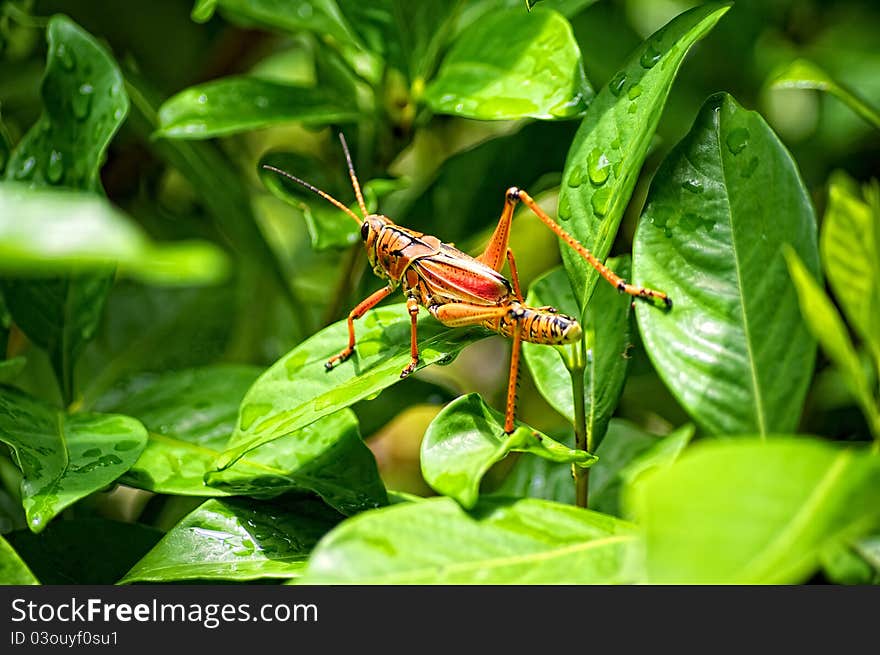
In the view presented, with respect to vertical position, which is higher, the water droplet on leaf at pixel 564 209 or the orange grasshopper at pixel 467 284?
the water droplet on leaf at pixel 564 209

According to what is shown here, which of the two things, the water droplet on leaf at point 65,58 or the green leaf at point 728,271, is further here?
the water droplet on leaf at point 65,58

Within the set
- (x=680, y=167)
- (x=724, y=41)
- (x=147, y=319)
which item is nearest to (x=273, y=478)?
(x=680, y=167)

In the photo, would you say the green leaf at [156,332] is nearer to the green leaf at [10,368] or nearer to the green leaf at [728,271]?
the green leaf at [10,368]

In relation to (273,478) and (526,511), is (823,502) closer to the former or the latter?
(526,511)

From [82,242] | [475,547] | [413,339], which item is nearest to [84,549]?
[413,339]

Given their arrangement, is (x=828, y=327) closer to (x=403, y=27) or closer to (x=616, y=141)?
(x=616, y=141)

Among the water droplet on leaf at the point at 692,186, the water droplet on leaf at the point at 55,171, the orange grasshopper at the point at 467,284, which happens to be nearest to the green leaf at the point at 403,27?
the orange grasshopper at the point at 467,284
